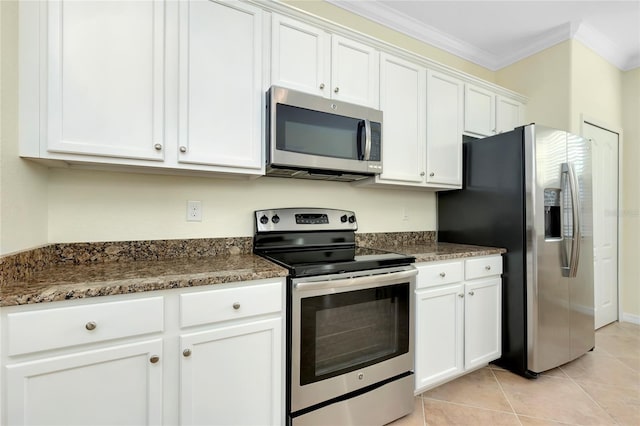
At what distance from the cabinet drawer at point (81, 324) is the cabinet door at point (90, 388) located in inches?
2.0

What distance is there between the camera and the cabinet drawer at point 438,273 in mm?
1794

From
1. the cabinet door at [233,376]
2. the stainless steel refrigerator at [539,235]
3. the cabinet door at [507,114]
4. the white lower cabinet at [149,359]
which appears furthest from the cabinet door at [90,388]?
the cabinet door at [507,114]

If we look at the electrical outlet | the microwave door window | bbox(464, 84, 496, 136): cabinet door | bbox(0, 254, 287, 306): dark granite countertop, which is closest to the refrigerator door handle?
bbox(464, 84, 496, 136): cabinet door

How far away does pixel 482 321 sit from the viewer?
2070 millimetres

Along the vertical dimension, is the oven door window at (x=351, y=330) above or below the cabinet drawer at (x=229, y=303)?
below

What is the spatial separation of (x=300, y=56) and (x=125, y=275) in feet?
4.75

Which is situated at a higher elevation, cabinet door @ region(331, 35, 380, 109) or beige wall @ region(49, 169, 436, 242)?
cabinet door @ region(331, 35, 380, 109)

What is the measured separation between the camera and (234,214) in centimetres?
184

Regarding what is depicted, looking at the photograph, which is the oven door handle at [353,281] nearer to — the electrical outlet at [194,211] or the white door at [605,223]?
the electrical outlet at [194,211]

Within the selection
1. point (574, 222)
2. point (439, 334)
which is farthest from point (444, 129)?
point (439, 334)

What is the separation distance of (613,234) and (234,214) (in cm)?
387

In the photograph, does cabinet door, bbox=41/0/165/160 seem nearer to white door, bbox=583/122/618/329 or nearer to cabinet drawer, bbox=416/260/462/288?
cabinet drawer, bbox=416/260/462/288

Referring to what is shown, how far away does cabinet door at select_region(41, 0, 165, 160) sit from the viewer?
1.22m

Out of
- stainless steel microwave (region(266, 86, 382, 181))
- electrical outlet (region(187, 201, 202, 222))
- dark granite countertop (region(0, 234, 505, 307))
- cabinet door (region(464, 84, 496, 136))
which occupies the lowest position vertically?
dark granite countertop (region(0, 234, 505, 307))
